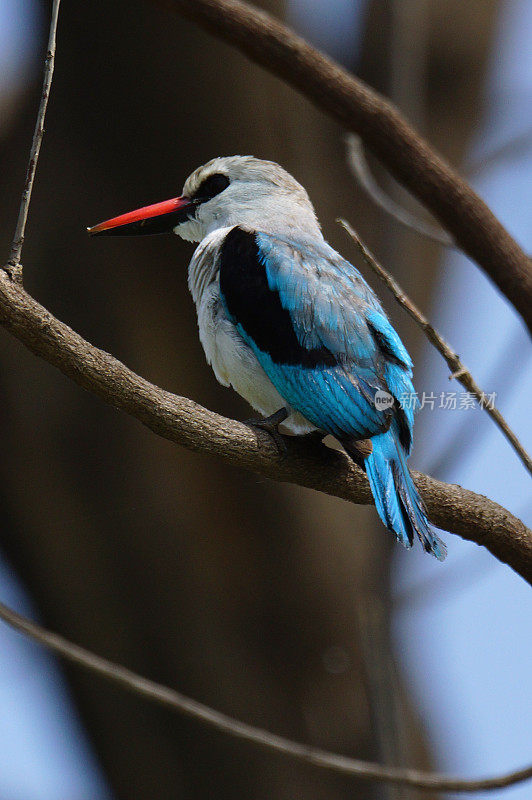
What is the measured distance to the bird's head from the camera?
369cm

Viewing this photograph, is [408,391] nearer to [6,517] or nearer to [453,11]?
[6,517]

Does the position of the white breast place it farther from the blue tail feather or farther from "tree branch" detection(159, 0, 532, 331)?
"tree branch" detection(159, 0, 532, 331)

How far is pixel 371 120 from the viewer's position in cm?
208

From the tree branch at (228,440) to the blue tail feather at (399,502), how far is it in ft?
0.35

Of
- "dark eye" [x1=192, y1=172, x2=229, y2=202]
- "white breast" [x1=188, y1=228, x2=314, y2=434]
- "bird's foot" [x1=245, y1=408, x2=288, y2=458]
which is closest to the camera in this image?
"bird's foot" [x1=245, y1=408, x2=288, y2=458]

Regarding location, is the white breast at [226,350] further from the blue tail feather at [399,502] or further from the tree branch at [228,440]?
the blue tail feather at [399,502]

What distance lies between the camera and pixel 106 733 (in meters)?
6.39

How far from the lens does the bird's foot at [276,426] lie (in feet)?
8.87

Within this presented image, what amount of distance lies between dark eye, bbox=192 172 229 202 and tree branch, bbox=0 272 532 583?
4.33 ft

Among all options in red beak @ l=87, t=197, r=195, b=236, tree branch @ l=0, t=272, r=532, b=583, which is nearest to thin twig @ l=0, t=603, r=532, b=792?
tree branch @ l=0, t=272, r=532, b=583

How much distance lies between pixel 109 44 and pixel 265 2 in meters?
0.96

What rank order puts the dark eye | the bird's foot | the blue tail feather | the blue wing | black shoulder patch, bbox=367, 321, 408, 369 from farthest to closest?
1. the dark eye
2. black shoulder patch, bbox=367, 321, 408, 369
3. the blue wing
4. the bird's foot
5. the blue tail feather

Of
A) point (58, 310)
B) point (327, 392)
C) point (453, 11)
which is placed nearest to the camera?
point (327, 392)

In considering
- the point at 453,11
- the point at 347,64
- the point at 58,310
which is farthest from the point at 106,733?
the point at 453,11
